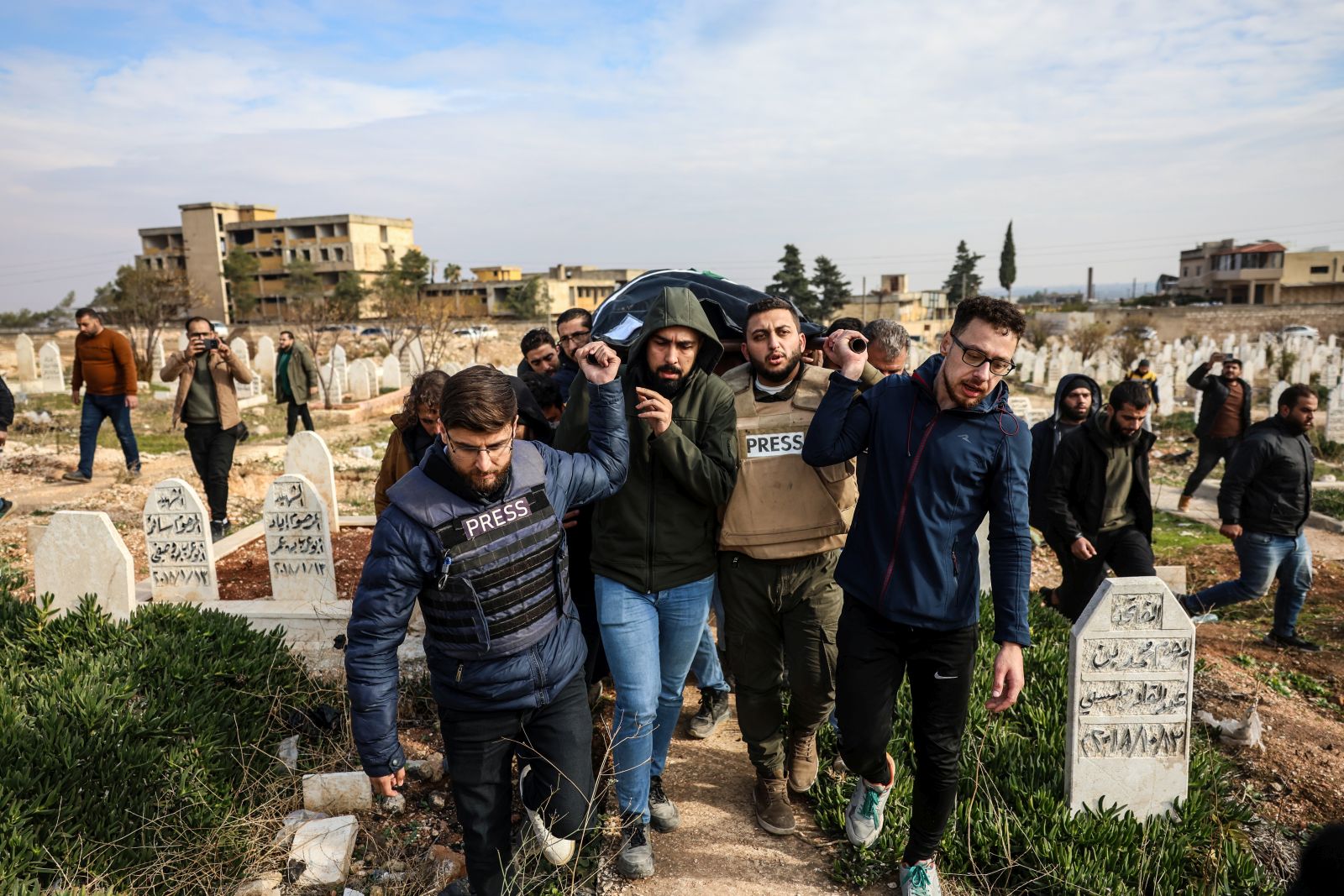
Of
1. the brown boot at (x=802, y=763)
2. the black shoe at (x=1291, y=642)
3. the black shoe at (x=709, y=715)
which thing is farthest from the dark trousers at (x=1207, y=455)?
the brown boot at (x=802, y=763)

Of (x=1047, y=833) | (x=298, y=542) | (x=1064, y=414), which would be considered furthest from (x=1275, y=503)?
(x=298, y=542)

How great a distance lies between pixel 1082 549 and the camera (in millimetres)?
4391

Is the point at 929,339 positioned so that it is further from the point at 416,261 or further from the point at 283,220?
the point at 283,220

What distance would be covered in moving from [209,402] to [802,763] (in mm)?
5456

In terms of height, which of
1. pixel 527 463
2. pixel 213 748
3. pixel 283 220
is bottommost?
pixel 213 748

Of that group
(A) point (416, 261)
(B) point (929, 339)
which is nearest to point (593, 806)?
(B) point (929, 339)

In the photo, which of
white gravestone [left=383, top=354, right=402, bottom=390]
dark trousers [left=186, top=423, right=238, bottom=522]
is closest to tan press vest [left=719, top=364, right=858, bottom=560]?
dark trousers [left=186, top=423, right=238, bottom=522]

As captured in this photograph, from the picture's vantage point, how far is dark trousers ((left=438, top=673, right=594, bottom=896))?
2400mm

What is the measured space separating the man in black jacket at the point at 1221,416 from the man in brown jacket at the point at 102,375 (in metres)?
11.0

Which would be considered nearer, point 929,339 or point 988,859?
point 988,859

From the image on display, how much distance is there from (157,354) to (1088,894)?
22.6 metres

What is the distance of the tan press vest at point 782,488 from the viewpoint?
9.64ft

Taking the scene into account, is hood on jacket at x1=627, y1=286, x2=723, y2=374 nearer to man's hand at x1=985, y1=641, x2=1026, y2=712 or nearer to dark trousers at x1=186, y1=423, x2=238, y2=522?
man's hand at x1=985, y1=641, x2=1026, y2=712

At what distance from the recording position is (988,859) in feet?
9.56
